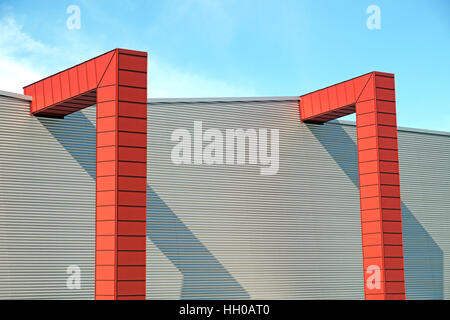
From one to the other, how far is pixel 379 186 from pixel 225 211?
596 cm

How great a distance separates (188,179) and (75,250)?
15.9 ft

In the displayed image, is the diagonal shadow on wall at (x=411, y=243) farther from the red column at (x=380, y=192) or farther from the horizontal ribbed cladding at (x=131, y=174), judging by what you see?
the horizontal ribbed cladding at (x=131, y=174)

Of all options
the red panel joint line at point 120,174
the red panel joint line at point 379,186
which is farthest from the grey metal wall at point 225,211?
the red panel joint line at point 120,174

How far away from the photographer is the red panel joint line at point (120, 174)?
14.7m

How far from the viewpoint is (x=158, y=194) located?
2156cm

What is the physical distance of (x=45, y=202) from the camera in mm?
19812

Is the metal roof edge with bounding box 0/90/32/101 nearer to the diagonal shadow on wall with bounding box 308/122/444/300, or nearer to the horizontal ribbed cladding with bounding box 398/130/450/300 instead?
the diagonal shadow on wall with bounding box 308/122/444/300

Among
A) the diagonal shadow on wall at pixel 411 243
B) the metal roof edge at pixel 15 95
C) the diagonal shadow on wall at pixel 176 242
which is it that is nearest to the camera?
the metal roof edge at pixel 15 95

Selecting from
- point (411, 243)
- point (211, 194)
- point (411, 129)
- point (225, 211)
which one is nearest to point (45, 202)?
point (211, 194)

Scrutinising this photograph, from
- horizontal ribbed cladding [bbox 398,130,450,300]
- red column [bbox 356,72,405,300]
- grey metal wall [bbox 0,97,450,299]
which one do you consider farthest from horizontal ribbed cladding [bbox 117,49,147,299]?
horizontal ribbed cladding [bbox 398,130,450,300]

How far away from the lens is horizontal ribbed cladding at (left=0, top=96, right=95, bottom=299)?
19.1 metres

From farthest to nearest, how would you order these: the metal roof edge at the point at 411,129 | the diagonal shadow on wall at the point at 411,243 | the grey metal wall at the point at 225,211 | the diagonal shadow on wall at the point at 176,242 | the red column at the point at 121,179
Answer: the metal roof edge at the point at 411,129, the diagonal shadow on wall at the point at 411,243, the diagonal shadow on wall at the point at 176,242, the grey metal wall at the point at 225,211, the red column at the point at 121,179

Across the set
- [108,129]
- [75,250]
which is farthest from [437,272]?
[108,129]
